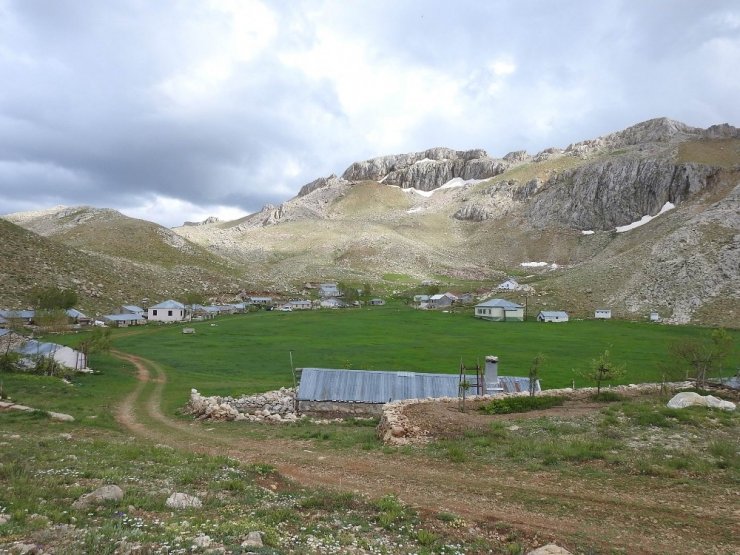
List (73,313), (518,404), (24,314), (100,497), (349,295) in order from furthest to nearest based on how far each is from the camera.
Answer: (349,295) < (73,313) < (24,314) < (518,404) < (100,497)

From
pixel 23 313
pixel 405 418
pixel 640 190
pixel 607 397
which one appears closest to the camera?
pixel 405 418

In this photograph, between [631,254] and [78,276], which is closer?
[78,276]

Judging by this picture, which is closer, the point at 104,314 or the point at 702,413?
the point at 702,413

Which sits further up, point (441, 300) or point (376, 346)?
point (441, 300)

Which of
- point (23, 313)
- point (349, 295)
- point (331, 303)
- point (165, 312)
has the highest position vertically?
point (349, 295)

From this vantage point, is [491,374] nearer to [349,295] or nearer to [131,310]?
[131,310]

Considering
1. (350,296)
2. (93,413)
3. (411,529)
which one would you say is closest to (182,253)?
(350,296)

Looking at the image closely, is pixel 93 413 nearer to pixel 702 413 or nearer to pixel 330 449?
pixel 330 449

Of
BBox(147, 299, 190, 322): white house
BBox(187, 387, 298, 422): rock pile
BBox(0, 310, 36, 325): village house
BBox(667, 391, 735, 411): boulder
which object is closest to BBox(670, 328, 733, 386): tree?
BBox(667, 391, 735, 411): boulder

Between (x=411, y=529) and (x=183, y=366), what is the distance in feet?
139

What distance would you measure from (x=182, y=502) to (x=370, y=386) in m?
21.5

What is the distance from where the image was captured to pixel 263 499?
40.6 ft

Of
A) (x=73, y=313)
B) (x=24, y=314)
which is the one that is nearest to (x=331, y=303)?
(x=73, y=313)

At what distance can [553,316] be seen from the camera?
90.4m
